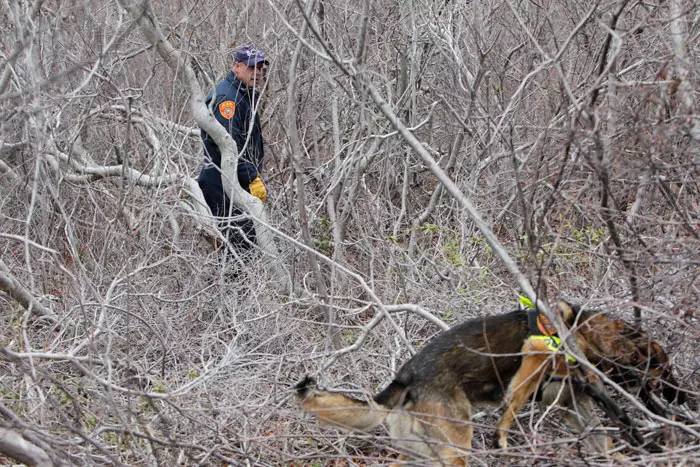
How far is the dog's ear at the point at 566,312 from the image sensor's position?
380cm

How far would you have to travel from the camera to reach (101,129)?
803 cm

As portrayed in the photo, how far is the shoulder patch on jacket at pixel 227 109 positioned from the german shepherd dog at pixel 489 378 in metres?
3.37

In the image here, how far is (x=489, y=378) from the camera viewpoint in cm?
404

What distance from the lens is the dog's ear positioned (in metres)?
3.80

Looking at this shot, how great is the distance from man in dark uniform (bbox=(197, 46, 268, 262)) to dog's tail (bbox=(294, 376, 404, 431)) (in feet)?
9.88

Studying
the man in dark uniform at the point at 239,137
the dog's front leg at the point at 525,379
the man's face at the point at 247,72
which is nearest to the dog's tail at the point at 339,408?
the dog's front leg at the point at 525,379

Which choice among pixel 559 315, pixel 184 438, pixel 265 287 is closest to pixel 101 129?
pixel 265 287

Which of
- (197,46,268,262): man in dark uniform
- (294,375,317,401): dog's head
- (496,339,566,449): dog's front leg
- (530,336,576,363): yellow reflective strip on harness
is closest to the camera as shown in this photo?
(294,375,317,401): dog's head

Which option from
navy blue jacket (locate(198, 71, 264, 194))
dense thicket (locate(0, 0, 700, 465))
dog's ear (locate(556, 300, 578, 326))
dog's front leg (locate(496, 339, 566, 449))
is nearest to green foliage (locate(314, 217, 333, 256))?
dense thicket (locate(0, 0, 700, 465))

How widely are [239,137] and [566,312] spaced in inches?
153

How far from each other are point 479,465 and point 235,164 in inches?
125

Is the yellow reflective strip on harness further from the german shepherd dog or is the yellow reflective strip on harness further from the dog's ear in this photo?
the dog's ear

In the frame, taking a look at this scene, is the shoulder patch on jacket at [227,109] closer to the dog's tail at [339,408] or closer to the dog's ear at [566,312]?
the dog's tail at [339,408]

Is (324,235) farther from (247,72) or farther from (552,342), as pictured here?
(552,342)
